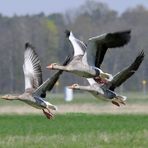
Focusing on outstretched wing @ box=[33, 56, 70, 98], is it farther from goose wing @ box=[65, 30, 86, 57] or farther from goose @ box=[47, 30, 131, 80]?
goose @ box=[47, 30, 131, 80]

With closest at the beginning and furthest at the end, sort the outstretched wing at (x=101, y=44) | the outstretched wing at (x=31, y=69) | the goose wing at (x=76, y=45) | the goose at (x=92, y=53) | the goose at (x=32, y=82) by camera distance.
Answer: the goose at (x=92, y=53) < the outstretched wing at (x=101, y=44) < the goose wing at (x=76, y=45) < the goose at (x=32, y=82) < the outstretched wing at (x=31, y=69)

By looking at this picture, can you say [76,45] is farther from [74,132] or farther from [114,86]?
[74,132]

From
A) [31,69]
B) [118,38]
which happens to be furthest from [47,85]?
[118,38]

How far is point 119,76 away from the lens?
47.8ft

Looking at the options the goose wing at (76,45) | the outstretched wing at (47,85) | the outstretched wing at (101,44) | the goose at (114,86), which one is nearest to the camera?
the outstretched wing at (101,44)

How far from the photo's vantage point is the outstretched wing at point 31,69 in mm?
16156

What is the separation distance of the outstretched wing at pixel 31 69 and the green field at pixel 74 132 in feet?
6.50

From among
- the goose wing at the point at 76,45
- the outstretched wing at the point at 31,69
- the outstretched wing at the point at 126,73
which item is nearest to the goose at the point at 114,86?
the outstretched wing at the point at 126,73

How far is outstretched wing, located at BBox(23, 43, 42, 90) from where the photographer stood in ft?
53.0

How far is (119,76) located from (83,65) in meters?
0.85

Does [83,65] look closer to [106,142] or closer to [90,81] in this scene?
[90,81]

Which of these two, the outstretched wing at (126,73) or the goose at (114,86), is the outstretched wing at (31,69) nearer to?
the goose at (114,86)

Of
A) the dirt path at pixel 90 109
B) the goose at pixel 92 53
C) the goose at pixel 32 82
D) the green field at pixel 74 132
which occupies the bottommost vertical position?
the dirt path at pixel 90 109

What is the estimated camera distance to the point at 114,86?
14789mm
